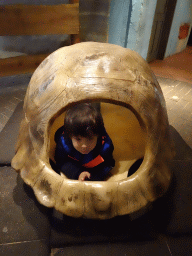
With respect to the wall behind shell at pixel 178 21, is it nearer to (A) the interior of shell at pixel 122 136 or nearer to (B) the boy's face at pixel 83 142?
(A) the interior of shell at pixel 122 136

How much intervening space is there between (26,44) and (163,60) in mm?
3514

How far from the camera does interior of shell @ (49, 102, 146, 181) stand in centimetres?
182

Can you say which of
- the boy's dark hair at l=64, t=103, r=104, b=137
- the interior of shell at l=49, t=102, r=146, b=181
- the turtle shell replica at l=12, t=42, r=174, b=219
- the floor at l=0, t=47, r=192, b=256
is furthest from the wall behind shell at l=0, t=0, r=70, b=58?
the boy's dark hair at l=64, t=103, r=104, b=137

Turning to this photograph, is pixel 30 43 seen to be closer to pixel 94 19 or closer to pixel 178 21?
pixel 94 19

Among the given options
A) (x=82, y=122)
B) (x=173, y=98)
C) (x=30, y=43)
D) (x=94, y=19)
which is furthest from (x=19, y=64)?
(x=82, y=122)

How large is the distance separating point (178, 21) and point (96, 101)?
5.13 m

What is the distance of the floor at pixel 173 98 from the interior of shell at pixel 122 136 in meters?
0.52

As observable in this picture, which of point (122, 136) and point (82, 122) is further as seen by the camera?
point (122, 136)

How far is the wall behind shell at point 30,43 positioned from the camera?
3.27 m

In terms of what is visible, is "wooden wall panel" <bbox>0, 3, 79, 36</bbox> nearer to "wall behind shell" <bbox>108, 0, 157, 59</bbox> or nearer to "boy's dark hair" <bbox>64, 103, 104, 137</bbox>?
"wall behind shell" <bbox>108, 0, 157, 59</bbox>

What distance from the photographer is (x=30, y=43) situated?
138 inches

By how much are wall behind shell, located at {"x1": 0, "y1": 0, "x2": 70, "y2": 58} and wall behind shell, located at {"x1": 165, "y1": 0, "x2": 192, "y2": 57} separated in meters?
2.88

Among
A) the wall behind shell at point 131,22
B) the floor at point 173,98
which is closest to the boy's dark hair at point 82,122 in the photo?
the floor at point 173,98

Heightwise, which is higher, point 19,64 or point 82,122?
point 82,122
